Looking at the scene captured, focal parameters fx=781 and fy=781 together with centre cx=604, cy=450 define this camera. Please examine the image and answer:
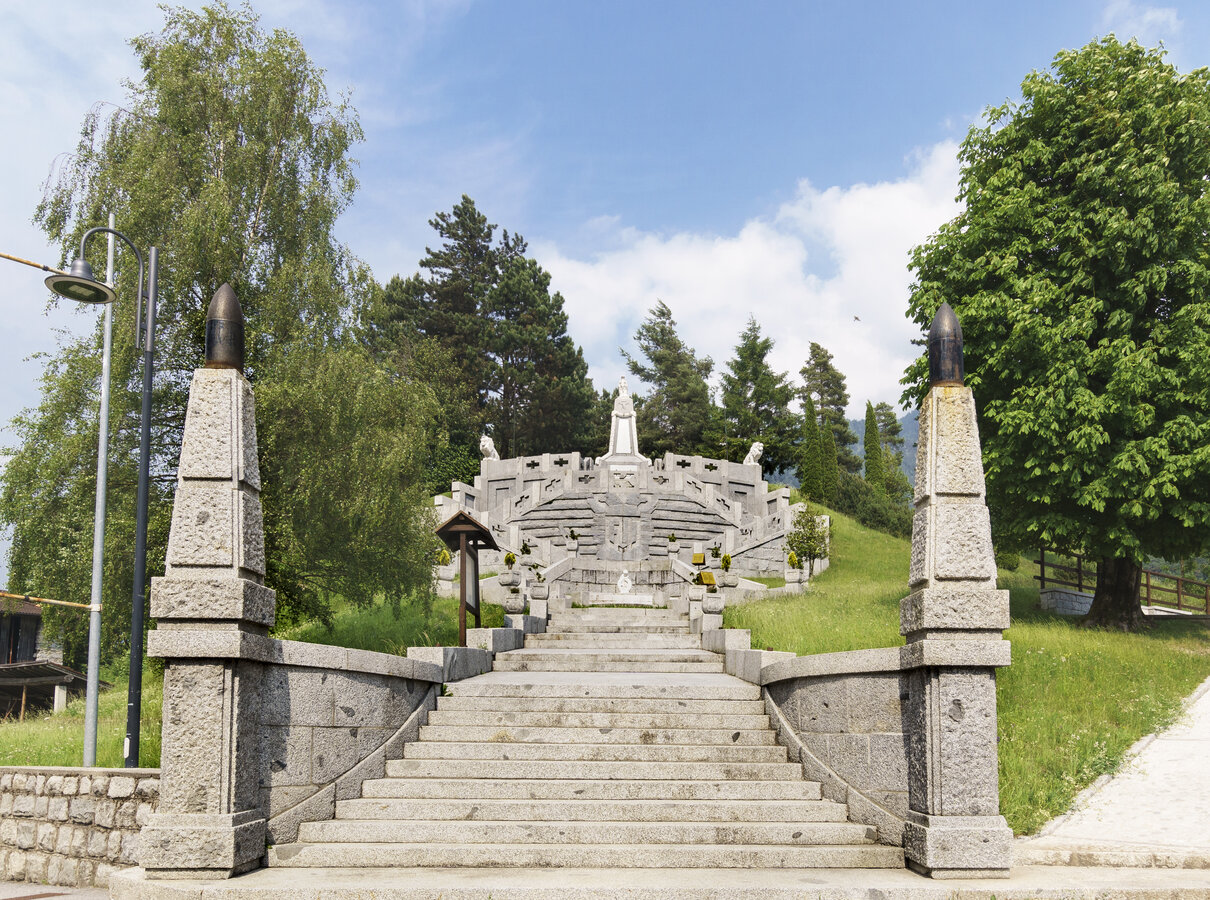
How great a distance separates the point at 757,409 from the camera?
53.6 meters

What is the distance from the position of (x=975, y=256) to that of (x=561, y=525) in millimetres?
22988

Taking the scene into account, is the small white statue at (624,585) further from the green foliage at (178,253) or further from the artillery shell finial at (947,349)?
the artillery shell finial at (947,349)

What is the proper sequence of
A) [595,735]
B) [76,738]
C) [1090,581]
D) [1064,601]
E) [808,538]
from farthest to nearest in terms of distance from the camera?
[808,538] → [1090,581] → [1064,601] → [76,738] → [595,735]

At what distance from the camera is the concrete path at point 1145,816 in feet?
20.5

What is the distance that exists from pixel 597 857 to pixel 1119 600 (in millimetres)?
14780

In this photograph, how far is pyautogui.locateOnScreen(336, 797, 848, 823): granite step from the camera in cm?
695

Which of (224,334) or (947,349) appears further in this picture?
(947,349)

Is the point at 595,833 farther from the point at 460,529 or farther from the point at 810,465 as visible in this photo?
the point at 810,465

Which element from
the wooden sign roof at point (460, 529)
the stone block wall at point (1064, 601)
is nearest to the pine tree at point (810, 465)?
the stone block wall at point (1064, 601)

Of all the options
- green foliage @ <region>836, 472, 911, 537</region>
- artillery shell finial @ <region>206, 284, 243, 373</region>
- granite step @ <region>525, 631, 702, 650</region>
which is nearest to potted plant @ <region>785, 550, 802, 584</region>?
granite step @ <region>525, 631, 702, 650</region>

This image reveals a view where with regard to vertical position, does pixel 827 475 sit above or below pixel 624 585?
above

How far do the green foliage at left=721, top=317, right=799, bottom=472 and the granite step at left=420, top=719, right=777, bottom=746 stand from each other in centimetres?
4062

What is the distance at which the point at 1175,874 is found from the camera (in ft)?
19.7

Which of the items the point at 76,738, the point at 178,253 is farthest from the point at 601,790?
the point at 178,253
